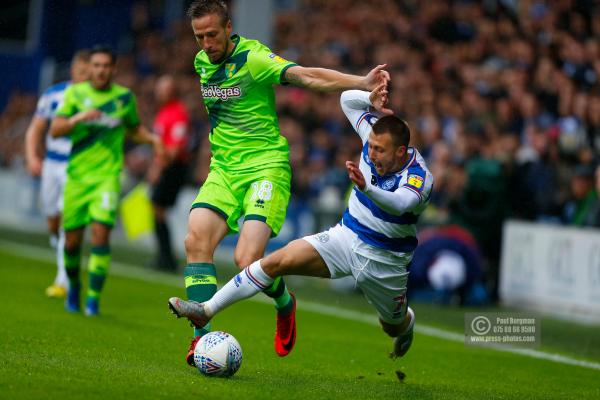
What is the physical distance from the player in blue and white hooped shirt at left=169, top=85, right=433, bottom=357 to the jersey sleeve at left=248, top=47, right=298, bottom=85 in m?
0.49

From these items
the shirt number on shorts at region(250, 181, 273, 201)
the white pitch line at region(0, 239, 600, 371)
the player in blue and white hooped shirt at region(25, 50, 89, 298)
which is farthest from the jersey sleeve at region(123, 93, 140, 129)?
the white pitch line at region(0, 239, 600, 371)

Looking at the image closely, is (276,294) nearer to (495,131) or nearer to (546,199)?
(546,199)

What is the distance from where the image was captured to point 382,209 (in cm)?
707

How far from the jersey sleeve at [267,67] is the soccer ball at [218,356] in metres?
1.83

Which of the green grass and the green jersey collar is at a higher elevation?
the green jersey collar

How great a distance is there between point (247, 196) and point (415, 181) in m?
1.26

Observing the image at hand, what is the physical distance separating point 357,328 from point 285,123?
29.3 ft

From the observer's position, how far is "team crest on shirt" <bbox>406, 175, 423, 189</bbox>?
7.00 m

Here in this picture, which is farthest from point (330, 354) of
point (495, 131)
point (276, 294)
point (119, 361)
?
point (495, 131)

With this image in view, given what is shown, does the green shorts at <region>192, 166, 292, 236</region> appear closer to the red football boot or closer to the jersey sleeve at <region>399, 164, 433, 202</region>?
the red football boot

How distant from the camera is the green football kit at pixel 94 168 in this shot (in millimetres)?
10047

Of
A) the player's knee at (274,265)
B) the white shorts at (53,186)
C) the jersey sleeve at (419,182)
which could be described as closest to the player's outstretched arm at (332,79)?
the jersey sleeve at (419,182)

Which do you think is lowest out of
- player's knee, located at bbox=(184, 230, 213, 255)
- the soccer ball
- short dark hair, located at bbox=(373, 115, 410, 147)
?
the soccer ball

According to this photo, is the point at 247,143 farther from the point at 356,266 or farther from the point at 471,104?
the point at 471,104
